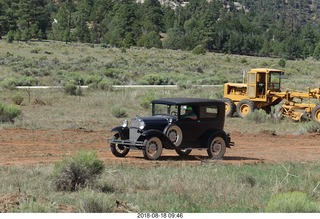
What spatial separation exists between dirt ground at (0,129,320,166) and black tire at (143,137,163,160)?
0.20 metres

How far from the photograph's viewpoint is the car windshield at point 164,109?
58.2ft

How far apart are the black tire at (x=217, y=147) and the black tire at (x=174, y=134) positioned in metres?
0.95

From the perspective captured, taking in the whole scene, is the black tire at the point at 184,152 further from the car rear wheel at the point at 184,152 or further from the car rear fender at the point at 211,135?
the car rear fender at the point at 211,135

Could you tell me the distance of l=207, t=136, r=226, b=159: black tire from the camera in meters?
18.0

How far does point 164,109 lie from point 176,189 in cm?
560

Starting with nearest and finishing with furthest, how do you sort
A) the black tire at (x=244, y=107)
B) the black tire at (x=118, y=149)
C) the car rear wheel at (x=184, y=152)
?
the black tire at (x=118, y=149) → the car rear wheel at (x=184, y=152) → the black tire at (x=244, y=107)

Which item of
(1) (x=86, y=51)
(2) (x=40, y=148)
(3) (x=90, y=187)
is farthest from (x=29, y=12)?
(3) (x=90, y=187)

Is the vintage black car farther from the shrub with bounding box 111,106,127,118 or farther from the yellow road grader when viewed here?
the yellow road grader

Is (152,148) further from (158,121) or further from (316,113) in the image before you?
(316,113)

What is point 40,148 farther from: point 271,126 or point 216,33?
point 216,33

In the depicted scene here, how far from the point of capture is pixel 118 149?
60.3ft

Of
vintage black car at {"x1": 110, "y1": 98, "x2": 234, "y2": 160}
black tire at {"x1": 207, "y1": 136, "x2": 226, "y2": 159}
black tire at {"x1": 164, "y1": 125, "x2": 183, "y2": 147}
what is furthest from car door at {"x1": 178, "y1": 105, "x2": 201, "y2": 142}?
black tire at {"x1": 207, "y1": 136, "x2": 226, "y2": 159}

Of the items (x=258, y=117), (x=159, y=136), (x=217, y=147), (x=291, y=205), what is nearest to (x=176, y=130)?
(x=159, y=136)

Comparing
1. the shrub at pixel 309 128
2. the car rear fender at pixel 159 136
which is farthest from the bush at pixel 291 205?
the shrub at pixel 309 128
